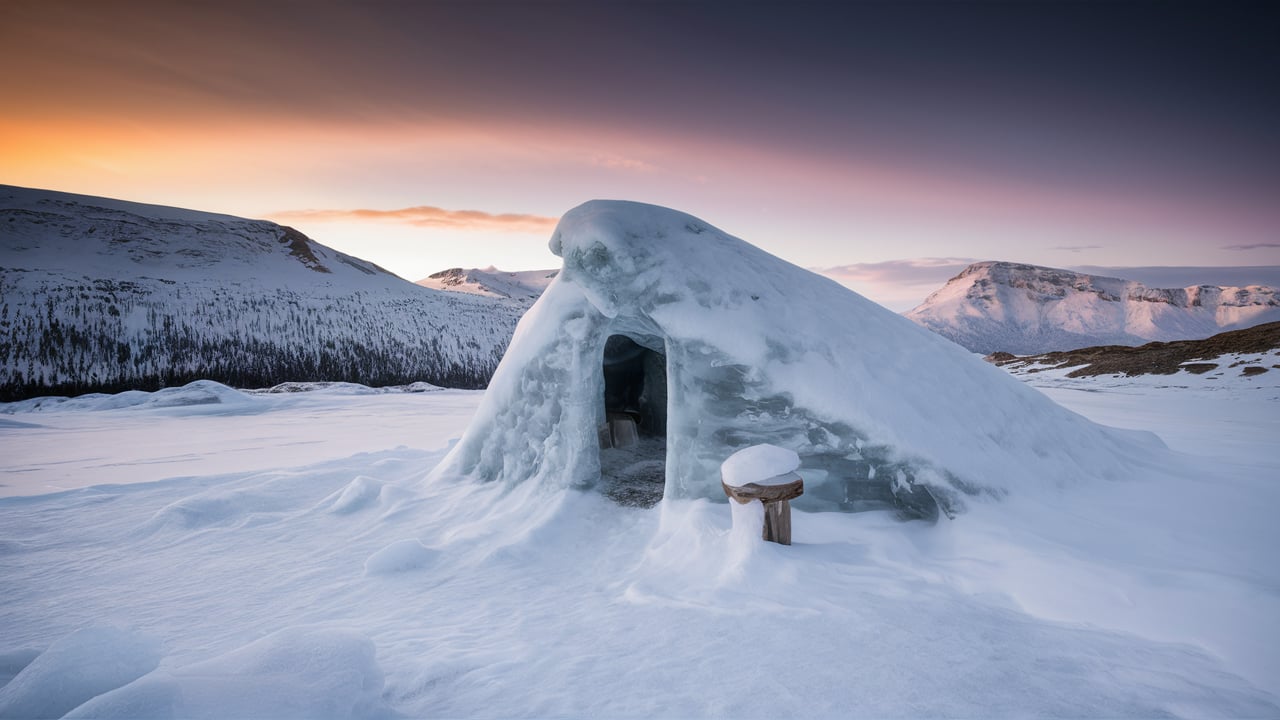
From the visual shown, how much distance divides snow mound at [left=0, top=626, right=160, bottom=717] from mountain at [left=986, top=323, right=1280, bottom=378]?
26263mm

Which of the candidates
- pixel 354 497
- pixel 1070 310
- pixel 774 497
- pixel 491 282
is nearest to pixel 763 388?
pixel 774 497

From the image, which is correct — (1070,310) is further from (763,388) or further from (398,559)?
(398,559)

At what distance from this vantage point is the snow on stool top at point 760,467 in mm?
3430

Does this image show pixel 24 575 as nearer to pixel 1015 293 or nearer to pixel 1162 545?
pixel 1162 545

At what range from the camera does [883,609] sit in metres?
2.94

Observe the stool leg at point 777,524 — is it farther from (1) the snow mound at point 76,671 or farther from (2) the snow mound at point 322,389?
(2) the snow mound at point 322,389

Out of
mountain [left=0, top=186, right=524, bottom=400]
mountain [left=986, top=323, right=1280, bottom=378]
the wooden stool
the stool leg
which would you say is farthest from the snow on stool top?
mountain [left=0, top=186, right=524, bottom=400]

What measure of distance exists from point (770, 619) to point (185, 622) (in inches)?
159

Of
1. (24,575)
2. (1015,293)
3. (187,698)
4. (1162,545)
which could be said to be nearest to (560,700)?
(187,698)

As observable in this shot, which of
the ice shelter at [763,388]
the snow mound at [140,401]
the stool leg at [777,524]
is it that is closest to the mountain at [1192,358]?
the ice shelter at [763,388]

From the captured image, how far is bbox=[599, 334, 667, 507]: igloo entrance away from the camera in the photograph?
19.8ft

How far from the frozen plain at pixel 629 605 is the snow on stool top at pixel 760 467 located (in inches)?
22.9

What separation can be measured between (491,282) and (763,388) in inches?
3821

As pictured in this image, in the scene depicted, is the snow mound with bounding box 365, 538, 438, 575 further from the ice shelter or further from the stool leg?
the stool leg
